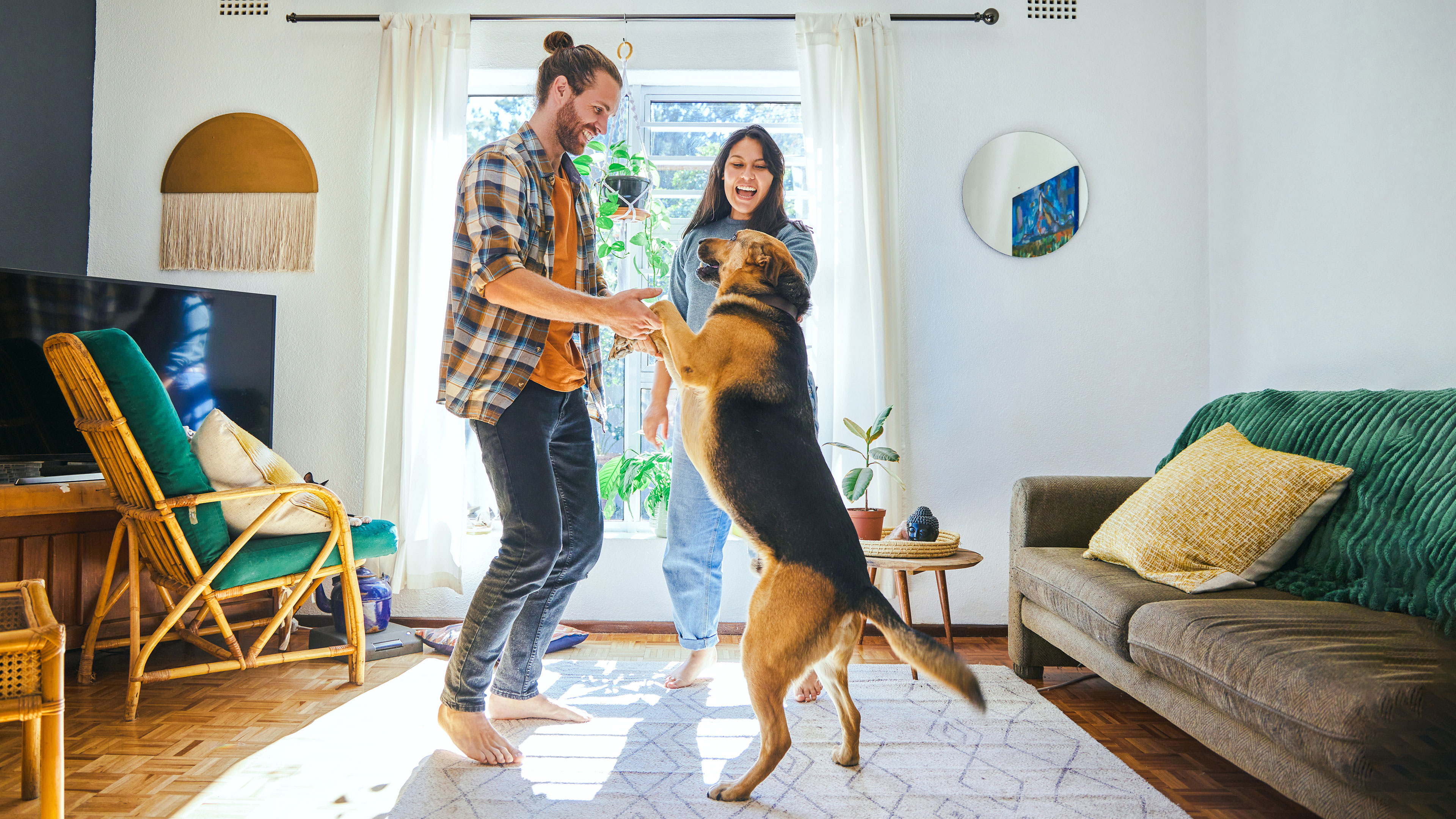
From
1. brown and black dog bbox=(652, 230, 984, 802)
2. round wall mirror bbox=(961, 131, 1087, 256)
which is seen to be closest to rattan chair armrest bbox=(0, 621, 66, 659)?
brown and black dog bbox=(652, 230, 984, 802)

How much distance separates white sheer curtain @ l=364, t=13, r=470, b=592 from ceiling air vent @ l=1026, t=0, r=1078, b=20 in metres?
2.49

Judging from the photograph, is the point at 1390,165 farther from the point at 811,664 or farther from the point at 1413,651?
the point at 811,664

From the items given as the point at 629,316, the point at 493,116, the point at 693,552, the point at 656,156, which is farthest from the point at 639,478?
the point at 493,116

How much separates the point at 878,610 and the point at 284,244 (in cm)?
322

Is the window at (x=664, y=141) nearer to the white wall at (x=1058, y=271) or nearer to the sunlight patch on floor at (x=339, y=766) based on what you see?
the white wall at (x=1058, y=271)

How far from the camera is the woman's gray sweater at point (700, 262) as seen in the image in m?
2.29

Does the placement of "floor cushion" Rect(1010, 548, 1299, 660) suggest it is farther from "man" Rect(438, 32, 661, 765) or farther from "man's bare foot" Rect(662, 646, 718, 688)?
"man" Rect(438, 32, 661, 765)

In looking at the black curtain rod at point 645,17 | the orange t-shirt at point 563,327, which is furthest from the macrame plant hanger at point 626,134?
the orange t-shirt at point 563,327

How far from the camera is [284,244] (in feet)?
11.5

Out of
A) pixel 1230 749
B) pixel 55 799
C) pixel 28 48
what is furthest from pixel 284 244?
pixel 1230 749

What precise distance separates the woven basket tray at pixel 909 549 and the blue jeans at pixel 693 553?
0.53 m

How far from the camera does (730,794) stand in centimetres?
166

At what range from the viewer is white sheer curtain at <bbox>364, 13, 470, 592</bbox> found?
3.33 m

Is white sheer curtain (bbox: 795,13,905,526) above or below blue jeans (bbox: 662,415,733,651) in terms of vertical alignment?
above
